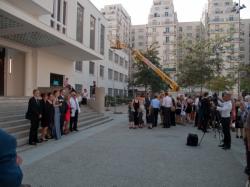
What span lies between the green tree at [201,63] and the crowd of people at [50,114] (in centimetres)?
2103

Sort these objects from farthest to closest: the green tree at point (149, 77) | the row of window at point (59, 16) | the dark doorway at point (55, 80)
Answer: the green tree at point (149, 77) < the dark doorway at point (55, 80) < the row of window at point (59, 16)

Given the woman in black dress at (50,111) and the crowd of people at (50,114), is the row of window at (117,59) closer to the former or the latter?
the crowd of people at (50,114)

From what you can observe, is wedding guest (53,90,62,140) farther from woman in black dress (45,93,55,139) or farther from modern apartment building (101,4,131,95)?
modern apartment building (101,4,131,95)

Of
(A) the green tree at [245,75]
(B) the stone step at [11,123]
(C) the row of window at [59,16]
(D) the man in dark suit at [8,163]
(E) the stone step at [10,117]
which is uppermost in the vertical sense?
(C) the row of window at [59,16]

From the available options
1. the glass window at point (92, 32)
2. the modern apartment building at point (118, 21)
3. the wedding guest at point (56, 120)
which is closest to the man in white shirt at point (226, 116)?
the wedding guest at point (56, 120)

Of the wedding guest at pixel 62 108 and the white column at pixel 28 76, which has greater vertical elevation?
the white column at pixel 28 76

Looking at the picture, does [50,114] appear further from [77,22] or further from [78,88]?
[78,88]

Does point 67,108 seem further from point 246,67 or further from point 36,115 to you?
point 246,67

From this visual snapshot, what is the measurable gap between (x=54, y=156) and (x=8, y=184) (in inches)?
235

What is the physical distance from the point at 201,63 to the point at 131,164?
25.7m

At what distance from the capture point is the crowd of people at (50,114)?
9406mm

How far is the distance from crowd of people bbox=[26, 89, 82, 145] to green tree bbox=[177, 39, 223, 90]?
21.0m

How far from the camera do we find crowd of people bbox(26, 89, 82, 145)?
30.9 ft

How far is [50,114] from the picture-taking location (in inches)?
401
